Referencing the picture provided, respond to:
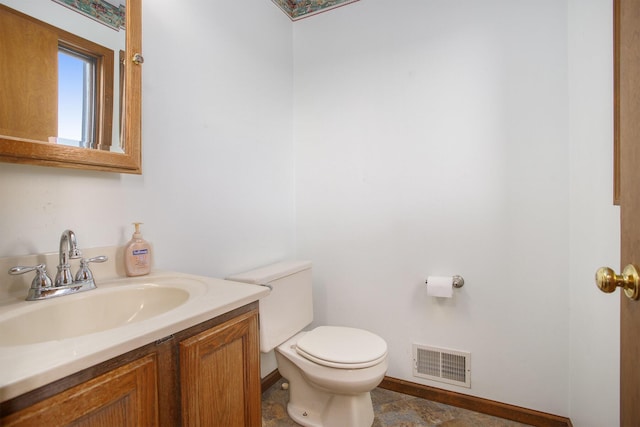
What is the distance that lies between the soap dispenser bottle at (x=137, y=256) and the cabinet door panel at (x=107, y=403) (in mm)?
540

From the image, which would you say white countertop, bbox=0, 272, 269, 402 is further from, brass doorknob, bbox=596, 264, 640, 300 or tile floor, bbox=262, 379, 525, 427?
tile floor, bbox=262, 379, 525, 427

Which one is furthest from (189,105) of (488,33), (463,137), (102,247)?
(488,33)

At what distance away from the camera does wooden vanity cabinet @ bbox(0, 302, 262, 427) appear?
1.66 ft

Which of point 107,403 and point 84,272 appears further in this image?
point 84,272

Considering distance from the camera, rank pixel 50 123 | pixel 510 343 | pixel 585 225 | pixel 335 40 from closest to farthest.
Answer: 1. pixel 50 123
2. pixel 585 225
3. pixel 510 343
4. pixel 335 40

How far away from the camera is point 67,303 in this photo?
847mm

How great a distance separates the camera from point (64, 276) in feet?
2.93

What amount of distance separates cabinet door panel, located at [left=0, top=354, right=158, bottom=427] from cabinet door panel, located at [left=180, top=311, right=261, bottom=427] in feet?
0.26

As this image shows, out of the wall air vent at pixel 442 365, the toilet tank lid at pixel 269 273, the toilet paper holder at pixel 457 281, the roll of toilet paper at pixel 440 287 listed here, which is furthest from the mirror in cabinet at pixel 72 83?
the wall air vent at pixel 442 365

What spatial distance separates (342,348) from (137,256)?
958mm

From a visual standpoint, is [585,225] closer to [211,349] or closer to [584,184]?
[584,184]

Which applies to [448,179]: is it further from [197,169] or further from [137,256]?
[137,256]

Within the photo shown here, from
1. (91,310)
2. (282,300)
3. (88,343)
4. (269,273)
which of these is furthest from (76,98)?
(282,300)

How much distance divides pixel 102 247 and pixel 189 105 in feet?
2.31
